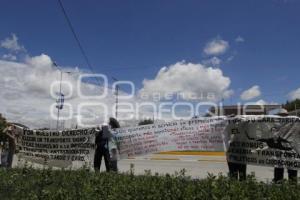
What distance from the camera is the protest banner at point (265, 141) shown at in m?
8.95

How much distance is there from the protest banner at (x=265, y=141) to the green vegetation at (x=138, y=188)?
327 centimetres

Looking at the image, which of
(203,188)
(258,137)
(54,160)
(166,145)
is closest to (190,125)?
(166,145)

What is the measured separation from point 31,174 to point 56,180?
0.86 m

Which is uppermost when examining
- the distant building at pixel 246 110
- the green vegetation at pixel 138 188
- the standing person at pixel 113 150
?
the distant building at pixel 246 110

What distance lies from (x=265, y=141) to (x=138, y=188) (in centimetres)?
459

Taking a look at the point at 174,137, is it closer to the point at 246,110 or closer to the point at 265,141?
the point at 265,141

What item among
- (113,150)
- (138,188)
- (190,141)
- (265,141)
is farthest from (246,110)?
(138,188)

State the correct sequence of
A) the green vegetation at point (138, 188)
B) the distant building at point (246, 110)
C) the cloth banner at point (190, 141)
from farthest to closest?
1. the distant building at point (246, 110)
2. the cloth banner at point (190, 141)
3. the green vegetation at point (138, 188)

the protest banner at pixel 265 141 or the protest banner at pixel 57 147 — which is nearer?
the protest banner at pixel 265 141

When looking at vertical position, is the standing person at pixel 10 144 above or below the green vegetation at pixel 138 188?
above

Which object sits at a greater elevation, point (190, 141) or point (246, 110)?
point (246, 110)

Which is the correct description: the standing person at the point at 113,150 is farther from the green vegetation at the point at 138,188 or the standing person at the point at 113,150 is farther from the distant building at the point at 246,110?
the distant building at the point at 246,110

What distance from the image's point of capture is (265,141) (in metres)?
9.22

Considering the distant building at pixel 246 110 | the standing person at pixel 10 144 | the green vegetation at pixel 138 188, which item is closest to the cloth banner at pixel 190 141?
the standing person at pixel 10 144
